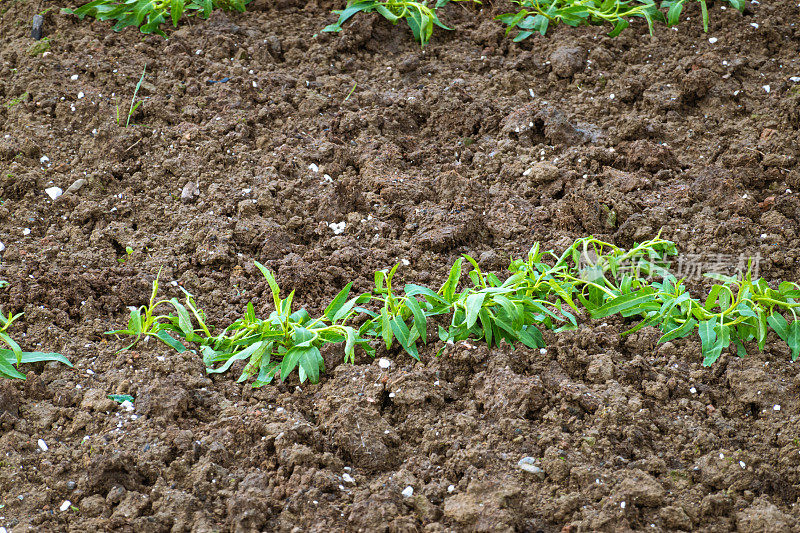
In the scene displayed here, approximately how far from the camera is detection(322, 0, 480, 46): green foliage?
3.76 meters

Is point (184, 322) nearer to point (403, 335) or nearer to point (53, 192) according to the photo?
point (403, 335)

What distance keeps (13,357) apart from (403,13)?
2.59 metres

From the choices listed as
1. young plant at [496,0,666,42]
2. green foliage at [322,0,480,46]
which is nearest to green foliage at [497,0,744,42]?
young plant at [496,0,666,42]

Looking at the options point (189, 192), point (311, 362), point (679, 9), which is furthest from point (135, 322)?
point (679, 9)

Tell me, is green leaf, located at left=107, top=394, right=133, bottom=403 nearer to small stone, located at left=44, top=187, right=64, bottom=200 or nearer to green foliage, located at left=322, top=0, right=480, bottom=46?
small stone, located at left=44, top=187, right=64, bottom=200

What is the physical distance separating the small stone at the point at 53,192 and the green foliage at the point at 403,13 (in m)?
1.61

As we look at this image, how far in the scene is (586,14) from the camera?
3.84 meters

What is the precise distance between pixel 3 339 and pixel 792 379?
2.62 m

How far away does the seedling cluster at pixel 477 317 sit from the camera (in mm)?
2369

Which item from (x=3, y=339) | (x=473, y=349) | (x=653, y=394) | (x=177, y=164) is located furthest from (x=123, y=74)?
(x=653, y=394)

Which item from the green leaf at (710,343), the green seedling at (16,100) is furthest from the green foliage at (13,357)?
the green leaf at (710,343)

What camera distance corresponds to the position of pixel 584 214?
292 cm

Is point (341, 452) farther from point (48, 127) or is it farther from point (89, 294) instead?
point (48, 127)

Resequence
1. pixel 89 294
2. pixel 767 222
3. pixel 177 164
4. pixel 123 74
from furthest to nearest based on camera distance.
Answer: pixel 123 74, pixel 177 164, pixel 767 222, pixel 89 294
